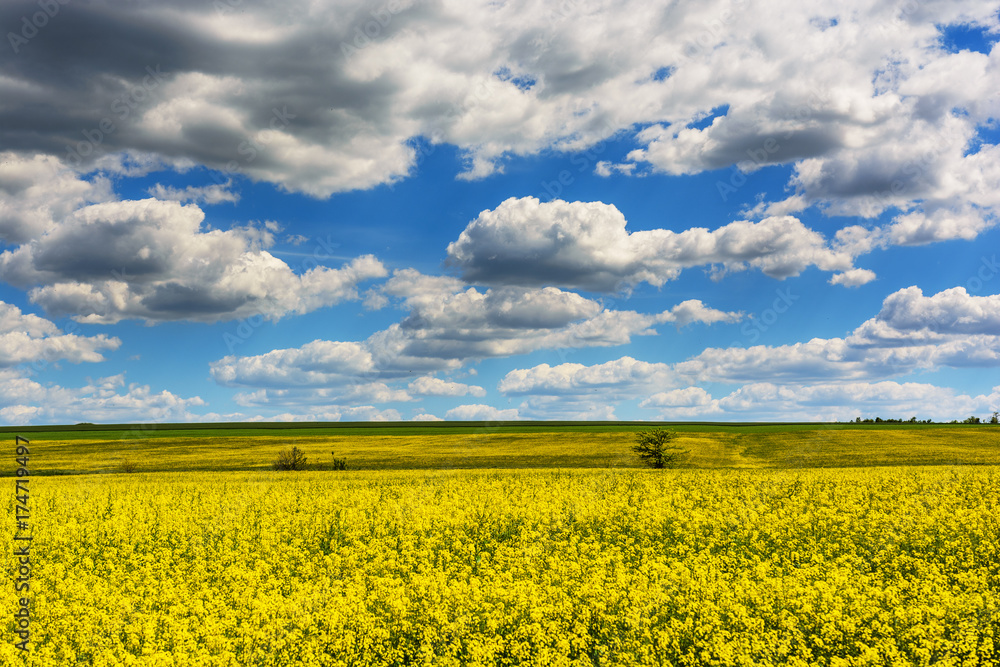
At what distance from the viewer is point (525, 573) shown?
472 inches

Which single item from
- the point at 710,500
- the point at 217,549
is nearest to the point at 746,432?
the point at 710,500

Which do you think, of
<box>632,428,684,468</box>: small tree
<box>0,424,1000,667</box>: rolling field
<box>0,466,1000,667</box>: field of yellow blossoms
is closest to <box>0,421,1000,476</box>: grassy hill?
<box>632,428,684,468</box>: small tree

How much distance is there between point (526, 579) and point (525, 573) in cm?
49

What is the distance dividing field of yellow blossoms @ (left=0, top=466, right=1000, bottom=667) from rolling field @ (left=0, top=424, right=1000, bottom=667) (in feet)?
0.18

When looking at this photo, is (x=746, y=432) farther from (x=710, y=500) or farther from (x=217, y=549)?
(x=217, y=549)

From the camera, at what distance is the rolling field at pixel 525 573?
8.76 m

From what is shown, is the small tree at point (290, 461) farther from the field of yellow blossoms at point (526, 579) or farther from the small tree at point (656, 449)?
the field of yellow blossoms at point (526, 579)

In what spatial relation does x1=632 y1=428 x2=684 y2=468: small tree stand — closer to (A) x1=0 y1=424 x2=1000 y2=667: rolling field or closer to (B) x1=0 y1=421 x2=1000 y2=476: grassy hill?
(B) x1=0 y1=421 x2=1000 y2=476: grassy hill

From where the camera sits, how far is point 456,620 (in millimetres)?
9344

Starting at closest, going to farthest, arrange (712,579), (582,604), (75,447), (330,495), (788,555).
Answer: (582,604) < (712,579) < (788,555) < (330,495) < (75,447)

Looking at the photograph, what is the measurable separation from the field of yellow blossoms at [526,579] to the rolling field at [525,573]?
6cm

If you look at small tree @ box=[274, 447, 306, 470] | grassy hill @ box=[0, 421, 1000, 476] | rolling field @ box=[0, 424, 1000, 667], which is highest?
rolling field @ box=[0, 424, 1000, 667]

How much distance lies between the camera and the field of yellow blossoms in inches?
344

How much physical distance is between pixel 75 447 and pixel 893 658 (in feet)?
271
